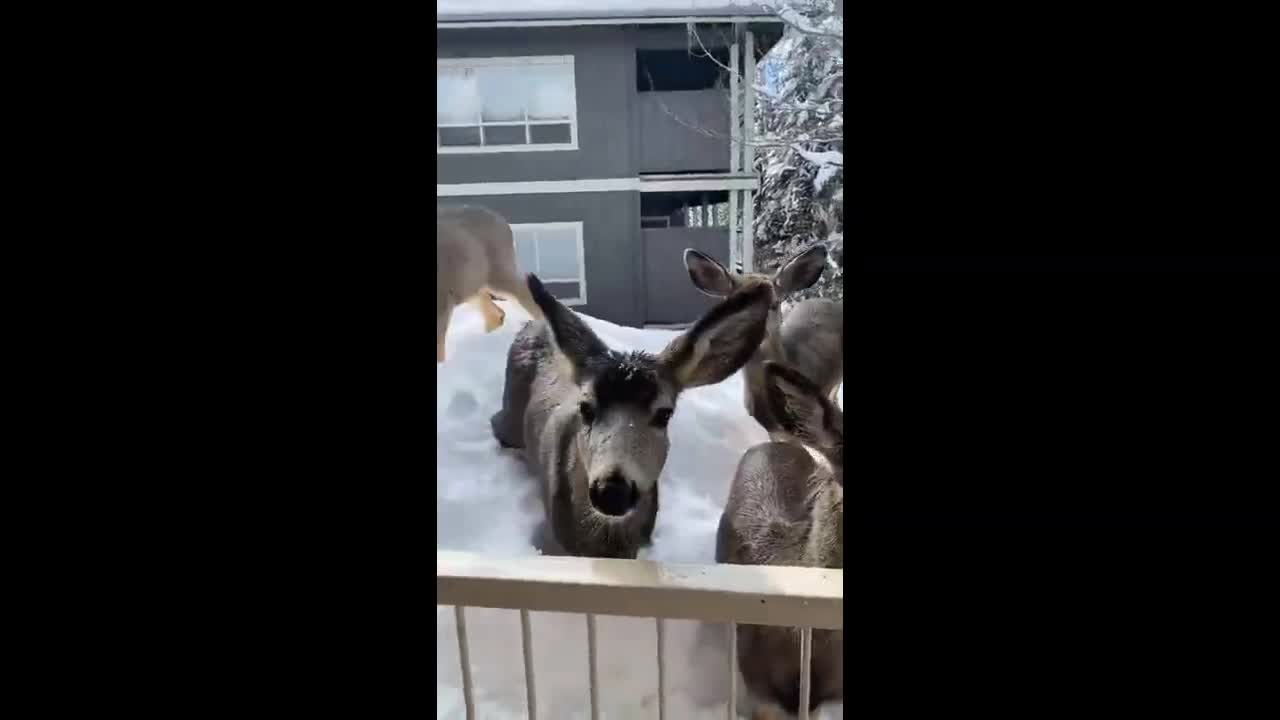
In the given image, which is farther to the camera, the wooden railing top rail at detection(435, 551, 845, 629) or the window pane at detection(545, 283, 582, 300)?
the window pane at detection(545, 283, 582, 300)

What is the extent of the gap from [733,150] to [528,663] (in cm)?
54

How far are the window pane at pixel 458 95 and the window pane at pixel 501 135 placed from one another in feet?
0.07

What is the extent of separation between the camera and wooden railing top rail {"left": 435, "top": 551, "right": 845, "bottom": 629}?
0.65 metres

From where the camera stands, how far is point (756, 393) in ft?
2.68

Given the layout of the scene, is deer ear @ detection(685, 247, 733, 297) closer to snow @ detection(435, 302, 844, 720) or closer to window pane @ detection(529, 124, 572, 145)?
snow @ detection(435, 302, 844, 720)

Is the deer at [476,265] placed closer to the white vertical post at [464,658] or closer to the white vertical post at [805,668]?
the white vertical post at [464,658]

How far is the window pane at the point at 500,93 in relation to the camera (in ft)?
2.49

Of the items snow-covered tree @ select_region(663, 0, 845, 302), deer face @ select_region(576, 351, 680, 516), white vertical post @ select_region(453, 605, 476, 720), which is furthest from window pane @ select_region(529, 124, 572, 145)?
white vertical post @ select_region(453, 605, 476, 720)

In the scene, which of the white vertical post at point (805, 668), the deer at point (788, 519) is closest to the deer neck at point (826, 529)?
the deer at point (788, 519)

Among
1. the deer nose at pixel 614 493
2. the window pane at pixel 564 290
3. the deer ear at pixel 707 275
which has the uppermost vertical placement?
the deer ear at pixel 707 275
